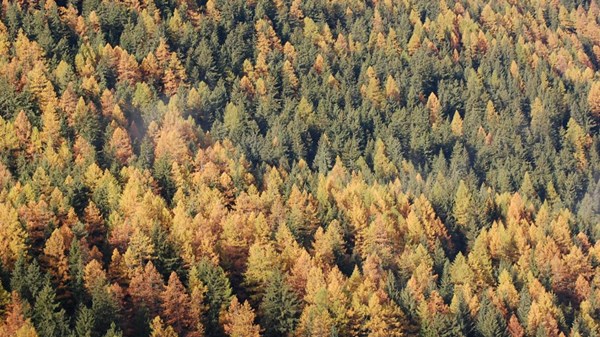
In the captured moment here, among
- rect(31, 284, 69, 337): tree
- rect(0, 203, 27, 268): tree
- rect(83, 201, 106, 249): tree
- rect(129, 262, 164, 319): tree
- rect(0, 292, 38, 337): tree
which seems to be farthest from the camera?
rect(83, 201, 106, 249): tree

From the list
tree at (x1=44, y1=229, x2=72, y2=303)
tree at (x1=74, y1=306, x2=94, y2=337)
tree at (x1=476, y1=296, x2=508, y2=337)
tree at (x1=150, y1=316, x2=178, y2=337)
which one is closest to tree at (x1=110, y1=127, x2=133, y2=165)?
tree at (x1=44, y1=229, x2=72, y2=303)

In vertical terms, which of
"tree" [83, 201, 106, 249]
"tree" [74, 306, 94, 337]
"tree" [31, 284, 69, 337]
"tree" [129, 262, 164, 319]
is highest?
"tree" [31, 284, 69, 337]

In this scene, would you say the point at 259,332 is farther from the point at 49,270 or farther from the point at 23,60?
the point at 23,60

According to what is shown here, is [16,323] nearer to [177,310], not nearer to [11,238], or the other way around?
[177,310]

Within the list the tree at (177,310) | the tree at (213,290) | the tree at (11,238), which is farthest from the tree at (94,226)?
the tree at (177,310)

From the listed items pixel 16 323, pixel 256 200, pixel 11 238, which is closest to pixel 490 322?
pixel 256 200

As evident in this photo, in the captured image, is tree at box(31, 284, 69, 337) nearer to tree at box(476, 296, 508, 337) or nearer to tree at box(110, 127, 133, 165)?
tree at box(476, 296, 508, 337)
